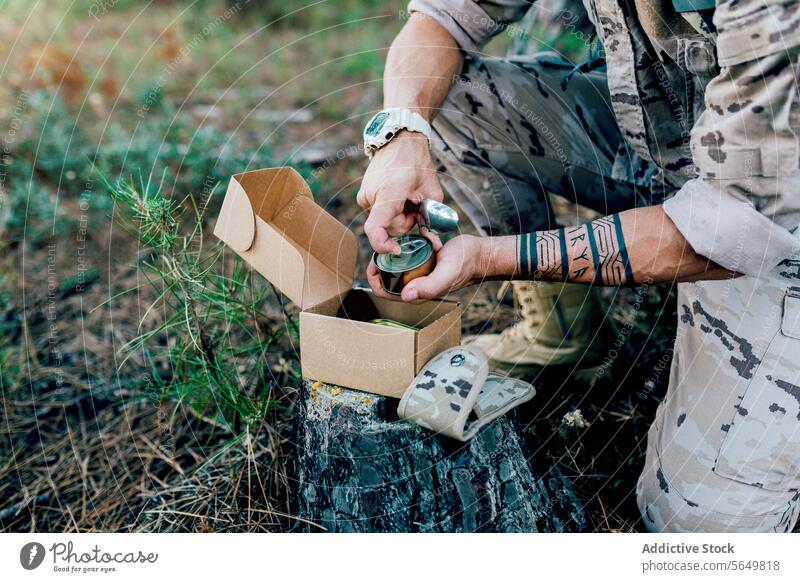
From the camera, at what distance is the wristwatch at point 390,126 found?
1860mm

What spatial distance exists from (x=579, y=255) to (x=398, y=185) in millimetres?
494

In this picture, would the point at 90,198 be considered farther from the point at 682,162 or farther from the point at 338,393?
the point at 682,162

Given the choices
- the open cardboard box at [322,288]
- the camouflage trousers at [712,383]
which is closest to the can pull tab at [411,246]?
the open cardboard box at [322,288]

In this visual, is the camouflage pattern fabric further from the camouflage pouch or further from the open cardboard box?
the open cardboard box

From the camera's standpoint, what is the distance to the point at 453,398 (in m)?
1.47

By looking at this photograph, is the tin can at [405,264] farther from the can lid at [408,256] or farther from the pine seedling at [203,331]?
the pine seedling at [203,331]

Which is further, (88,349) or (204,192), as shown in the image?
(204,192)

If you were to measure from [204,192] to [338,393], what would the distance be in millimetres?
2006

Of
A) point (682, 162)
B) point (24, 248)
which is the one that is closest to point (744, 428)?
point (682, 162)

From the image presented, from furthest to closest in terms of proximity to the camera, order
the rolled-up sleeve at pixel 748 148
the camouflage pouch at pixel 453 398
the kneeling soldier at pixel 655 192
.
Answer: the camouflage pouch at pixel 453 398, the kneeling soldier at pixel 655 192, the rolled-up sleeve at pixel 748 148

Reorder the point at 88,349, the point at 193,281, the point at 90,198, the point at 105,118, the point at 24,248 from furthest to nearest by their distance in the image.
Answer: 1. the point at 105,118
2. the point at 90,198
3. the point at 24,248
4. the point at 88,349
5. the point at 193,281

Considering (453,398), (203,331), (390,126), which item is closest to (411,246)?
(453,398)

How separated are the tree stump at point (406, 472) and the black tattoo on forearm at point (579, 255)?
0.38 m

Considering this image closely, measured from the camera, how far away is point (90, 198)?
351cm
